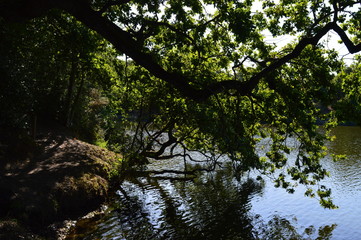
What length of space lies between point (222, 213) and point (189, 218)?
181 centimetres

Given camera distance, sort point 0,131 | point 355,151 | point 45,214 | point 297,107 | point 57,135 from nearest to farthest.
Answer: point 297,107, point 45,214, point 0,131, point 57,135, point 355,151

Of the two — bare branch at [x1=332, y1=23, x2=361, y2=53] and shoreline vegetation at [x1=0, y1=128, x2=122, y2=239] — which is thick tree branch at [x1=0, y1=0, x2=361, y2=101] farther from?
shoreline vegetation at [x1=0, y1=128, x2=122, y2=239]

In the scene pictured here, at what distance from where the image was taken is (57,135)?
22.6 m

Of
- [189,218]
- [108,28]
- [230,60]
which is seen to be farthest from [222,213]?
[108,28]

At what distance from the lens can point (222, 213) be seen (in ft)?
51.9

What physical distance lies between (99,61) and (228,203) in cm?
987

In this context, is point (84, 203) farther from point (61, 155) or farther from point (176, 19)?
point (176, 19)

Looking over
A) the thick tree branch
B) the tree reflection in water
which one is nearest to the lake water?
the tree reflection in water

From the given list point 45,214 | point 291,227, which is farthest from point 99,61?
point 291,227

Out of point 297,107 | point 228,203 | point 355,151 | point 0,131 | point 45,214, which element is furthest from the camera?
point 355,151

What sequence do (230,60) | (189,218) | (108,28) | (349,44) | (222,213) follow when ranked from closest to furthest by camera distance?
(108,28) → (349,44) → (230,60) → (189,218) → (222,213)

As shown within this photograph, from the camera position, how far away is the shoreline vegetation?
11.2 m

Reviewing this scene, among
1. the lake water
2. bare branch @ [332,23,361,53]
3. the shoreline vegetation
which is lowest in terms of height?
the lake water

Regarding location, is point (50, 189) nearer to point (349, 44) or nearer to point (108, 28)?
point (108, 28)
